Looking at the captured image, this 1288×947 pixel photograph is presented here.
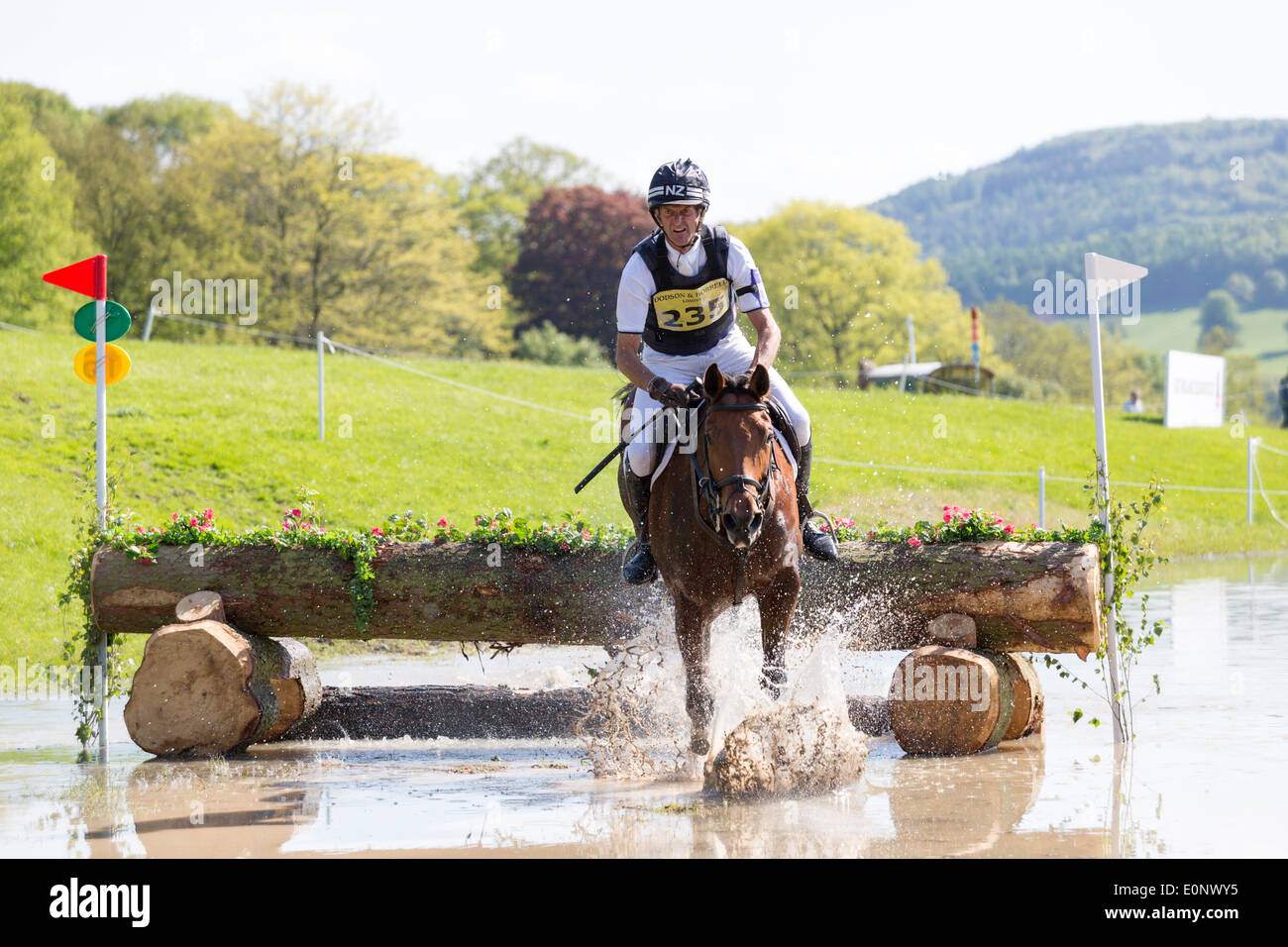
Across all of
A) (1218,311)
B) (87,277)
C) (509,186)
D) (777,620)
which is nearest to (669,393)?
(777,620)

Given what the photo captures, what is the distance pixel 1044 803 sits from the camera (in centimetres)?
616

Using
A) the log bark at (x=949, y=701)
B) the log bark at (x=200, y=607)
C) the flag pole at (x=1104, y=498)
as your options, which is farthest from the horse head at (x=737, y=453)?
the log bark at (x=200, y=607)

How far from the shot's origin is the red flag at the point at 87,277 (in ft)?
29.1

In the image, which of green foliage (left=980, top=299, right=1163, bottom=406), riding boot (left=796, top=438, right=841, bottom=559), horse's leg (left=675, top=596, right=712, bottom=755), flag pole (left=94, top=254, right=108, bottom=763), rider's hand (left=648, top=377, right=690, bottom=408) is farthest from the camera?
green foliage (left=980, top=299, right=1163, bottom=406)

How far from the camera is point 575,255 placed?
172 ft

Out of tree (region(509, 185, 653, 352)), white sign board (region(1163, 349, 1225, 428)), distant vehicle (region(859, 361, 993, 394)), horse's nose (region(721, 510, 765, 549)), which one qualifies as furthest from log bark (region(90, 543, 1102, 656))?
tree (region(509, 185, 653, 352))

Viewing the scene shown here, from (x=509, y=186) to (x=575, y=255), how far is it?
13.4 meters

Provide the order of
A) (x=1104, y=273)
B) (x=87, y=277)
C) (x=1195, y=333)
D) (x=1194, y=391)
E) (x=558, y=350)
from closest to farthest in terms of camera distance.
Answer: (x=1104, y=273) < (x=87, y=277) < (x=1194, y=391) < (x=558, y=350) < (x=1195, y=333)

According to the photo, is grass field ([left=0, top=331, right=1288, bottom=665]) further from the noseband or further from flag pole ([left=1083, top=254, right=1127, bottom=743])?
the noseband

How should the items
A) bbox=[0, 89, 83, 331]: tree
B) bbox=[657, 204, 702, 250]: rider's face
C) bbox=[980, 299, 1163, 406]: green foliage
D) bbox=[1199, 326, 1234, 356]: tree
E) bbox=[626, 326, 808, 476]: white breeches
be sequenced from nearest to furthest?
bbox=[657, 204, 702, 250]: rider's face
bbox=[626, 326, 808, 476]: white breeches
bbox=[0, 89, 83, 331]: tree
bbox=[980, 299, 1163, 406]: green foliage
bbox=[1199, 326, 1234, 356]: tree

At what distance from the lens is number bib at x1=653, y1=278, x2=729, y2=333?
23.7ft

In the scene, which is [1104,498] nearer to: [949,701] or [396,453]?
[949,701]

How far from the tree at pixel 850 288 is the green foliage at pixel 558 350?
1706 centimetres

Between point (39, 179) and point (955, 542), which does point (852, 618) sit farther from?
point (39, 179)
